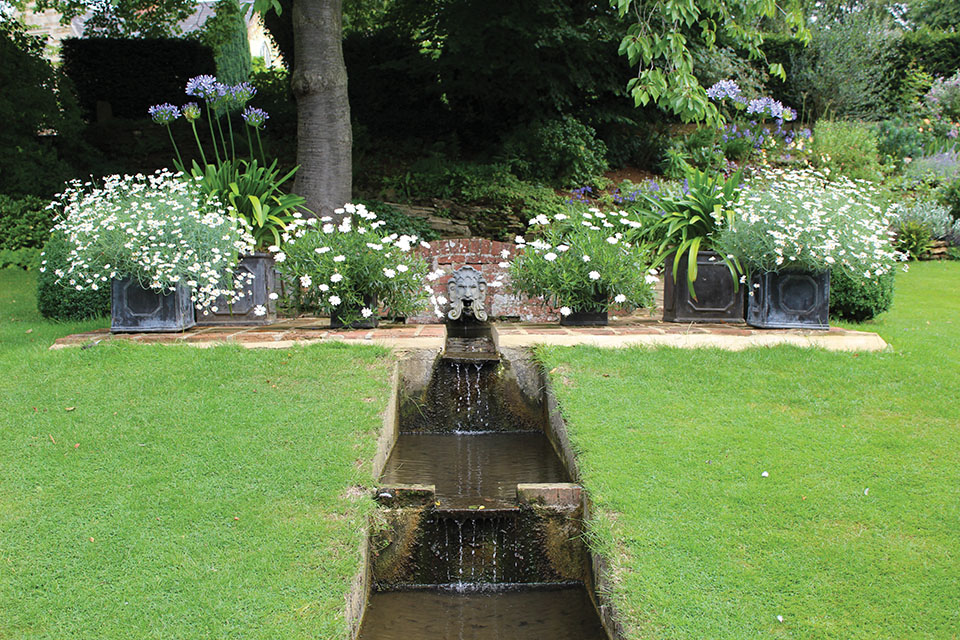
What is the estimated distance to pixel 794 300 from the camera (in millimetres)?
5305

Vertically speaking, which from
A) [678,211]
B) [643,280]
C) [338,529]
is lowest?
[338,529]

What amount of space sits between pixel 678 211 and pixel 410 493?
3.78 meters

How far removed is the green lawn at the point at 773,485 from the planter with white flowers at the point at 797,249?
61 centimetres

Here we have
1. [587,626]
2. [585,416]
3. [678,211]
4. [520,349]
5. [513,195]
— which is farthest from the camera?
[513,195]

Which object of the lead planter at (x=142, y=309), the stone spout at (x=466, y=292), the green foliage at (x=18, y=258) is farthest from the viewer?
the green foliage at (x=18, y=258)

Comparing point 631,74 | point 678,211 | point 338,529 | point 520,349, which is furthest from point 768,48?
point 338,529

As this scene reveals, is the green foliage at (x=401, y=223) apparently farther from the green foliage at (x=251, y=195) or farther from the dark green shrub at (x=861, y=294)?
the dark green shrub at (x=861, y=294)

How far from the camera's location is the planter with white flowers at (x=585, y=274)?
5254mm

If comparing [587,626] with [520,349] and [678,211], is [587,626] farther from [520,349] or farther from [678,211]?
[678,211]

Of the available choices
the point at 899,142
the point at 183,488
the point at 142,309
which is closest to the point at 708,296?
the point at 183,488

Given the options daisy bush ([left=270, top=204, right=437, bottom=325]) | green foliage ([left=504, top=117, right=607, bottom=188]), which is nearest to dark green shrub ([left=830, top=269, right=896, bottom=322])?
daisy bush ([left=270, top=204, right=437, bottom=325])

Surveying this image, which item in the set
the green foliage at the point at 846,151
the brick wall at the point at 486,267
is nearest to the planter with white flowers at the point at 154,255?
the brick wall at the point at 486,267

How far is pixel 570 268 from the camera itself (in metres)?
5.28

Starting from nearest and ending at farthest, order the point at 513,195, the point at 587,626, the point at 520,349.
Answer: the point at 587,626
the point at 520,349
the point at 513,195
